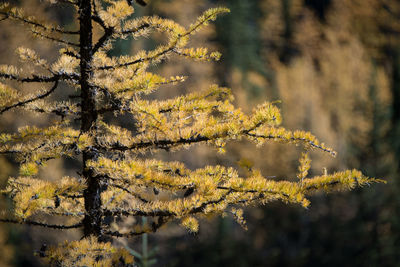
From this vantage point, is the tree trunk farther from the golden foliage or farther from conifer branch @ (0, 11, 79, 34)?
the golden foliage

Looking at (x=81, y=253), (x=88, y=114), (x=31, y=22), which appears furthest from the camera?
(x=88, y=114)

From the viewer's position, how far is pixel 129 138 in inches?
112

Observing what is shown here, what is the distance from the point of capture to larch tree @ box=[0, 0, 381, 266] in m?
2.52

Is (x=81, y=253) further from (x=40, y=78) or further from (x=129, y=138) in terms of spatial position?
(x=40, y=78)

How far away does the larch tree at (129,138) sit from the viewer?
99.1 inches

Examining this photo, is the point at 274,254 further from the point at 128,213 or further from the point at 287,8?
the point at 287,8

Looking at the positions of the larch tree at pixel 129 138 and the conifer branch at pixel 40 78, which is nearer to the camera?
the larch tree at pixel 129 138

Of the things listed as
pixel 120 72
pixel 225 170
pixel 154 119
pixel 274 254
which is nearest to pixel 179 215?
pixel 225 170

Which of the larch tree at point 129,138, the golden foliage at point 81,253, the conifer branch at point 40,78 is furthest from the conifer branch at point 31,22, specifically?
the golden foliage at point 81,253

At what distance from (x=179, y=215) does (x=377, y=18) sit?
37.6m

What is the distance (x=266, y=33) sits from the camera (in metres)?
26.3

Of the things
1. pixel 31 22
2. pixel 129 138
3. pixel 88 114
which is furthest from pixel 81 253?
pixel 31 22

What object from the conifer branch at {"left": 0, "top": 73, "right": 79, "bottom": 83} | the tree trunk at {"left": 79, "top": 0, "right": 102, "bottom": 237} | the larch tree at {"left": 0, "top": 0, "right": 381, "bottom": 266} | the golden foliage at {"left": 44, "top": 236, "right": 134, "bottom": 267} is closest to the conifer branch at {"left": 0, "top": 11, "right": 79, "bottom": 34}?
the larch tree at {"left": 0, "top": 0, "right": 381, "bottom": 266}

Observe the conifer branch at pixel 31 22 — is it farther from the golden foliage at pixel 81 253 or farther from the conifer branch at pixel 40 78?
the golden foliage at pixel 81 253
